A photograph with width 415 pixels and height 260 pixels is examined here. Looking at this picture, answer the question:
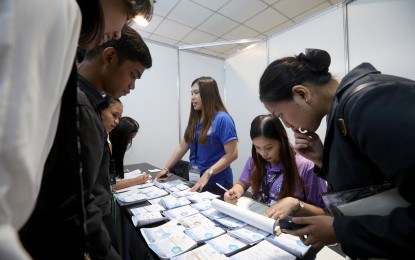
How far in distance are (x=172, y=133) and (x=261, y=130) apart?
2.36 m

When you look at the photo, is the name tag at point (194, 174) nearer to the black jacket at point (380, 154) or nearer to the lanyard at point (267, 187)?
the lanyard at point (267, 187)

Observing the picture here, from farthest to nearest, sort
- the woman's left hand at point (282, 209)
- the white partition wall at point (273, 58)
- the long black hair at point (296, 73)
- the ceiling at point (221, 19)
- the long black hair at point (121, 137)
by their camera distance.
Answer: the ceiling at point (221, 19) < the white partition wall at point (273, 58) < the long black hair at point (121, 137) < the woman's left hand at point (282, 209) < the long black hair at point (296, 73)

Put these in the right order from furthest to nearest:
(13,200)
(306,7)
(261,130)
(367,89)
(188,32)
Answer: (188,32) → (306,7) → (261,130) → (367,89) → (13,200)

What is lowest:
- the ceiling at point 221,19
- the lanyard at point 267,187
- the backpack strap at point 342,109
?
the lanyard at point 267,187

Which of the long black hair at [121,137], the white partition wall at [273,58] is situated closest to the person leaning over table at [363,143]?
the white partition wall at [273,58]

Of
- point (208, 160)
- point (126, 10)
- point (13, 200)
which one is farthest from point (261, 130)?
point (13, 200)

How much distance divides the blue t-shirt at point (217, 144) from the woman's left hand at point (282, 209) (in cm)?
71

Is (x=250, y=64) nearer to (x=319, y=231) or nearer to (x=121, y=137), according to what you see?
(x=121, y=137)

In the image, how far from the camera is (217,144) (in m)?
1.67

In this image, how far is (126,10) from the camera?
540 mm

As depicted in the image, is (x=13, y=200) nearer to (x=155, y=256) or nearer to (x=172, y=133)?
(x=155, y=256)

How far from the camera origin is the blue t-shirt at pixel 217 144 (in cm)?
162

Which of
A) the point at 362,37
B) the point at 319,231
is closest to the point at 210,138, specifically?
the point at 319,231

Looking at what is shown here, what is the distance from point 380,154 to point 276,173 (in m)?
0.93
